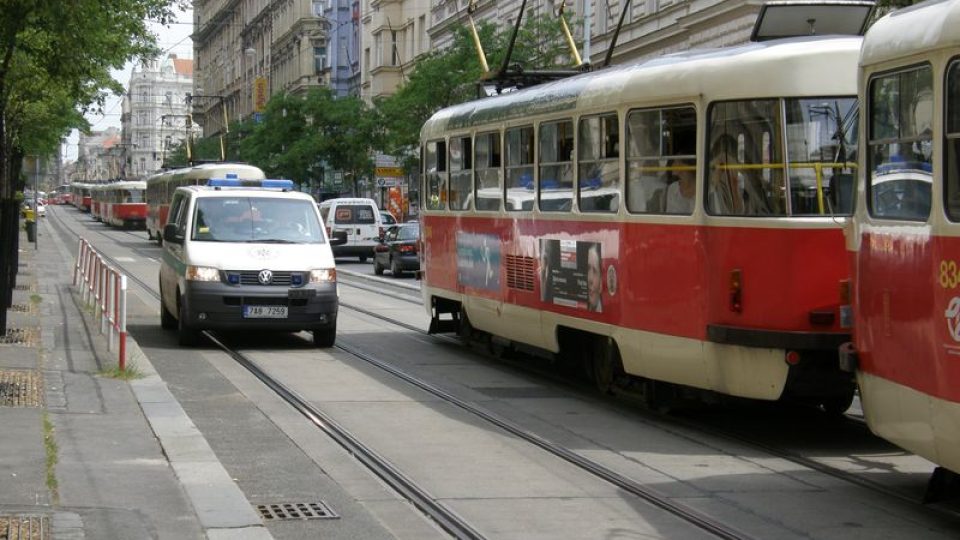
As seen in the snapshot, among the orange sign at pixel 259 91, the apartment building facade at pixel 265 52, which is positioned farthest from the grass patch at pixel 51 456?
the orange sign at pixel 259 91

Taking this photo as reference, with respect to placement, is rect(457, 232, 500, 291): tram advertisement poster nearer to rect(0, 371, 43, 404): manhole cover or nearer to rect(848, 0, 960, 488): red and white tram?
rect(0, 371, 43, 404): manhole cover

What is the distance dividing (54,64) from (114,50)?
830 cm

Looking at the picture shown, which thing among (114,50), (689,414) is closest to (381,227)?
(114,50)

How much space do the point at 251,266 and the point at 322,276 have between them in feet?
2.85

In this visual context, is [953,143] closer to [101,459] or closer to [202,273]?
[101,459]

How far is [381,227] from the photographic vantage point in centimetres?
4694

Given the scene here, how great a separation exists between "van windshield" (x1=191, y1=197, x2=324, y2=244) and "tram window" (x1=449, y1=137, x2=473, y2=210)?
6.14 ft

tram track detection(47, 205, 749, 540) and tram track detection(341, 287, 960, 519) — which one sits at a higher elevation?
tram track detection(47, 205, 749, 540)

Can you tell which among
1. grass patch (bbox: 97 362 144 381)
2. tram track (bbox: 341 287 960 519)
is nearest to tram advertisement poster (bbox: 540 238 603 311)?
tram track (bbox: 341 287 960 519)

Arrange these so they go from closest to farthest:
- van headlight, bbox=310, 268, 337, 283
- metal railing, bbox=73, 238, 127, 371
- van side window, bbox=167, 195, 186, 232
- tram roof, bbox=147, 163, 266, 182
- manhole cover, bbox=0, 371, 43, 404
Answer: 1. manhole cover, bbox=0, 371, 43, 404
2. metal railing, bbox=73, 238, 127, 371
3. van headlight, bbox=310, 268, 337, 283
4. van side window, bbox=167, 195, 186, 232
5. tram roof, bbox=147, 163, 266, 182

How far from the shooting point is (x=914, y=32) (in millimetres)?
8117

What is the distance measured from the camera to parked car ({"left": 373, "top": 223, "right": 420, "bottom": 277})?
128ft

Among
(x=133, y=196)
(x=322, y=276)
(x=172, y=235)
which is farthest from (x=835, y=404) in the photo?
(x=133, y=196)

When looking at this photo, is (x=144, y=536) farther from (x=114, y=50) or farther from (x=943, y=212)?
(x=114, y=50)
